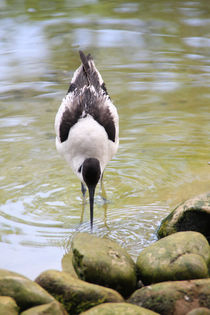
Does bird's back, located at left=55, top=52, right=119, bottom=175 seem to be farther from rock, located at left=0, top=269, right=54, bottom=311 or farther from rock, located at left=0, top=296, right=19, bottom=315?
rock, located at left=0, top=296, right=19, bottom=315

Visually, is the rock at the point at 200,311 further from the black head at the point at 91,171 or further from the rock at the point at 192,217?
the black head at the point at 91,171

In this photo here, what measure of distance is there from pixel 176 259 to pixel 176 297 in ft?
1.30

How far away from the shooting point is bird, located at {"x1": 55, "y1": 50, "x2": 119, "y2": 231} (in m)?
5.33

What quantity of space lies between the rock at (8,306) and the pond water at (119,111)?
840 mm

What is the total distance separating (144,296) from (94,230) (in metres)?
1.50

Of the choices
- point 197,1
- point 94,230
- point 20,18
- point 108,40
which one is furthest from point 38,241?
point 197,1

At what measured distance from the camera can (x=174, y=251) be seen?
407 cm

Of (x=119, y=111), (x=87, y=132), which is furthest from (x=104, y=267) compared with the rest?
(x=119, y=111)

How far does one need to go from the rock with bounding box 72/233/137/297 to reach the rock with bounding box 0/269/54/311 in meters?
0.40

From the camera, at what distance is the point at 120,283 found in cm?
402

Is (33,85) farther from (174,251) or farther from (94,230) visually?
(174,251)

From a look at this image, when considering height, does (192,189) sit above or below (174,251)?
below

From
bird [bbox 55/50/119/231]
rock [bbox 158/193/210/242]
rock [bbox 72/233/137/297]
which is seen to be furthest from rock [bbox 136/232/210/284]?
bird [bbox 55/50/119/231]

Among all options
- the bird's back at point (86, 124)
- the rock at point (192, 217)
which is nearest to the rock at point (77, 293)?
the rock at point (192, 217)
